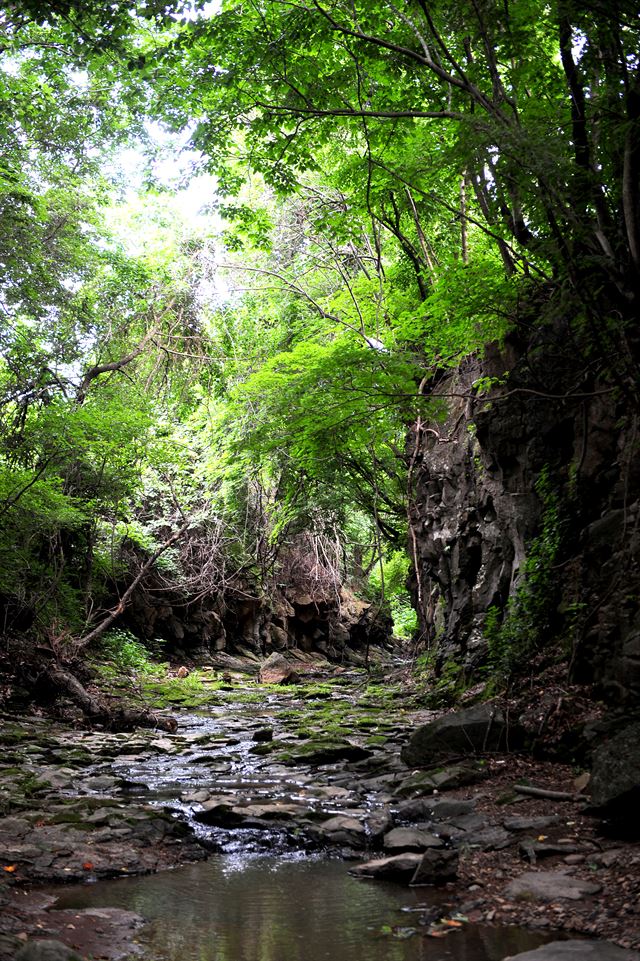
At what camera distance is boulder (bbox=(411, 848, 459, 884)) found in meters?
4.22

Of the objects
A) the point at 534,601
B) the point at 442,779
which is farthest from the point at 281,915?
the point at 534,601

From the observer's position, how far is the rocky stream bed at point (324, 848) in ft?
11.1

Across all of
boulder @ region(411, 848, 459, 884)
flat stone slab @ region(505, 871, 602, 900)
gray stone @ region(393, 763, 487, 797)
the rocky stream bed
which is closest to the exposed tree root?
the rocky stream bed

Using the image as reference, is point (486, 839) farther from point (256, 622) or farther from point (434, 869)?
point (256, 622)

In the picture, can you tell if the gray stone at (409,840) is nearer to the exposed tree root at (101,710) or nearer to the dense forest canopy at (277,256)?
the dense forest canopy at (277,256)

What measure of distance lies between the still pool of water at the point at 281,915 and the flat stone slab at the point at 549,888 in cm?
38

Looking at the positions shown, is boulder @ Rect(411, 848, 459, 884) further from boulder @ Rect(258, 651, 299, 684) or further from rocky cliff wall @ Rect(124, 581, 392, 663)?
boulder @ Rect(258, 651, 299, 684)

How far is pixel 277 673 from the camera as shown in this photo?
19.7m

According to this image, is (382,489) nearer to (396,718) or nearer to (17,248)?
(396,718)

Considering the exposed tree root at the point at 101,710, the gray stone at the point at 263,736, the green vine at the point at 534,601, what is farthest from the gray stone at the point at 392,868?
the exposed tree root at the point at 101,710

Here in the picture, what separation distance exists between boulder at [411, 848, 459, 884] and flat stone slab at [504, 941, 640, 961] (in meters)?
1.21

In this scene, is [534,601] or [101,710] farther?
[101,710]

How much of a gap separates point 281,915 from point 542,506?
658cm

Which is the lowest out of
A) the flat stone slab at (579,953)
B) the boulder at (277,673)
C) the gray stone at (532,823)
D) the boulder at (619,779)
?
the boulder at (277,673)
